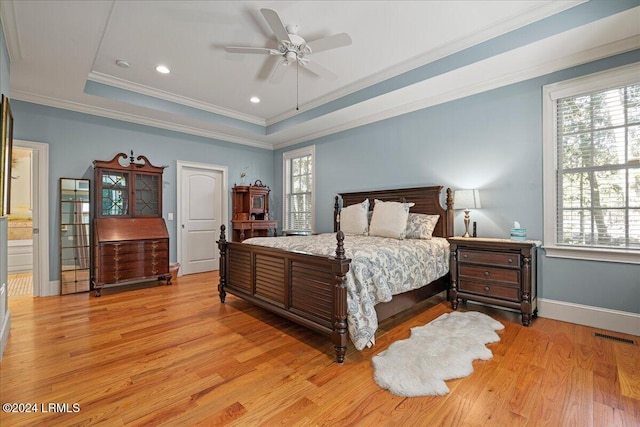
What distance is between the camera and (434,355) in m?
2.28

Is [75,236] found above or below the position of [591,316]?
above

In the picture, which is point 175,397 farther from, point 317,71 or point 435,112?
point 435,112

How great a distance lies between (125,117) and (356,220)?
13.2 feet

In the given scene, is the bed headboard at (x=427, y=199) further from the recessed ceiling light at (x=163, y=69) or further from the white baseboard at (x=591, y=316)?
the recessed ceiling light at (x=163, y=69)

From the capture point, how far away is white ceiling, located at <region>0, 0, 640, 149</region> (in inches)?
103

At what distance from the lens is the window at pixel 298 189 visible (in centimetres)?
600

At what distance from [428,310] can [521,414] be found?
177 cm

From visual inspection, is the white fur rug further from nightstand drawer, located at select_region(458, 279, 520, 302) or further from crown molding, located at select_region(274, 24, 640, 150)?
crown molding, located at select_region(274, 24, 640, 150)

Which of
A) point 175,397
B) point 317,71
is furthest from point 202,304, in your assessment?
point 317,71

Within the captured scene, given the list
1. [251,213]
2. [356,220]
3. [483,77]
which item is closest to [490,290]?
[356,220]

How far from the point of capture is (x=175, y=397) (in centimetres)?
182

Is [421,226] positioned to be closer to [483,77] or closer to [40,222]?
[483,77]

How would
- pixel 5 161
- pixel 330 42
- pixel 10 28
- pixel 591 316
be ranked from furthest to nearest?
1. pixel 591 316
2. pixel 330 42
3. pixel 10 28
4. pixel 5 161

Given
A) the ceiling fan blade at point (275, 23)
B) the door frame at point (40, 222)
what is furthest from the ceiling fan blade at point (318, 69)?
the door frame at point (40, 222)
